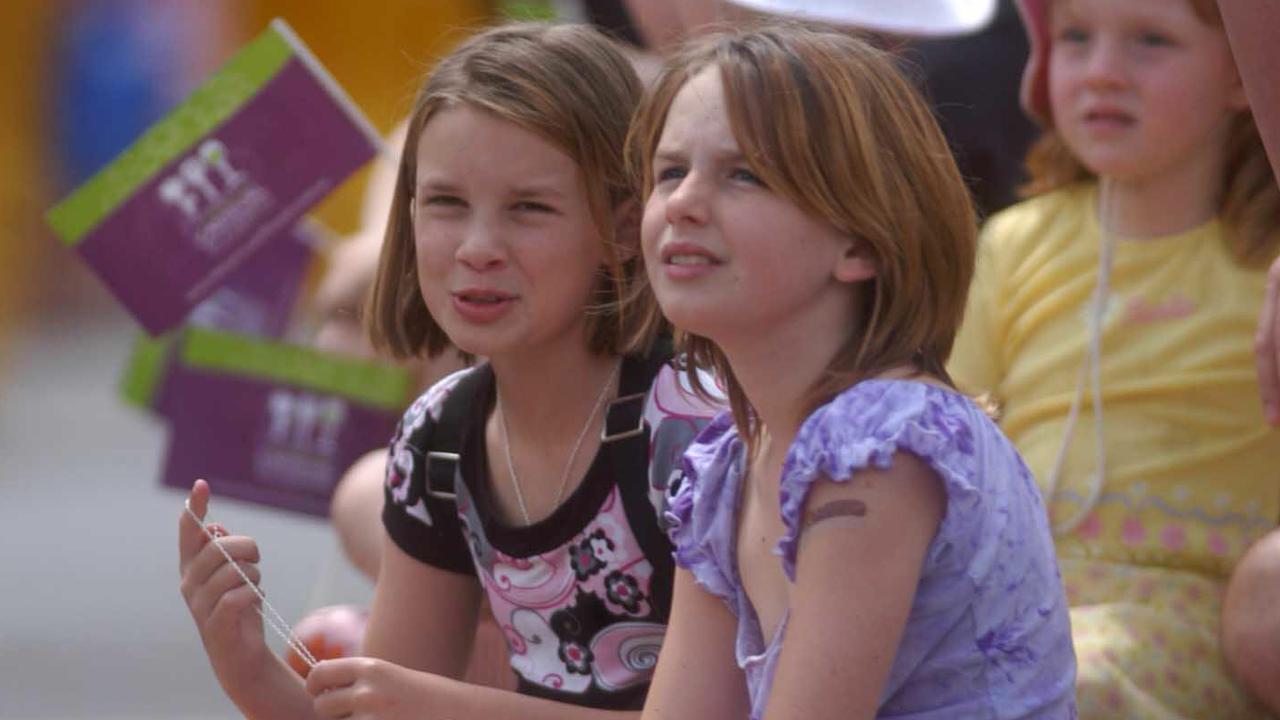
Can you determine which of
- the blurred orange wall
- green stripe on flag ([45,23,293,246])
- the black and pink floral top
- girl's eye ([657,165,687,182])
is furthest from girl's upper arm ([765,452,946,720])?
the blurred orange wall

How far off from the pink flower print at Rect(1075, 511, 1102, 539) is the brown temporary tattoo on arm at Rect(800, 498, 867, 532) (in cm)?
88

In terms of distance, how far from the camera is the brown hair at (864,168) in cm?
197

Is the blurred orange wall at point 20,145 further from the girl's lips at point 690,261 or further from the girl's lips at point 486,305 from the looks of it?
the girl's lips at point 690,261

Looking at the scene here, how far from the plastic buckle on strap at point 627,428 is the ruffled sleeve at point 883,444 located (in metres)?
0.45

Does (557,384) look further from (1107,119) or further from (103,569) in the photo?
(103,569)

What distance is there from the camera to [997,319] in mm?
2873

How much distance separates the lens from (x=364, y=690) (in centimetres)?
218

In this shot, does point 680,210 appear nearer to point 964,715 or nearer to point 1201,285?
point 964,715

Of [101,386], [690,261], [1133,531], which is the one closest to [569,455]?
[690,261]

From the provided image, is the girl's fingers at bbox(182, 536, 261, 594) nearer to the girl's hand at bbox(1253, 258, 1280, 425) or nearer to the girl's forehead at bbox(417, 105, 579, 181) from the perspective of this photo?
the girl's forehead at bbox(417, 105, 579, 181)

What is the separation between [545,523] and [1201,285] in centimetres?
90

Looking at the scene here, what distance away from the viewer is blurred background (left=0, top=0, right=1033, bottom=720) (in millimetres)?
3439

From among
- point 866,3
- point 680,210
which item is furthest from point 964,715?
point 866,3

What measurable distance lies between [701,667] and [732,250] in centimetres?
42
